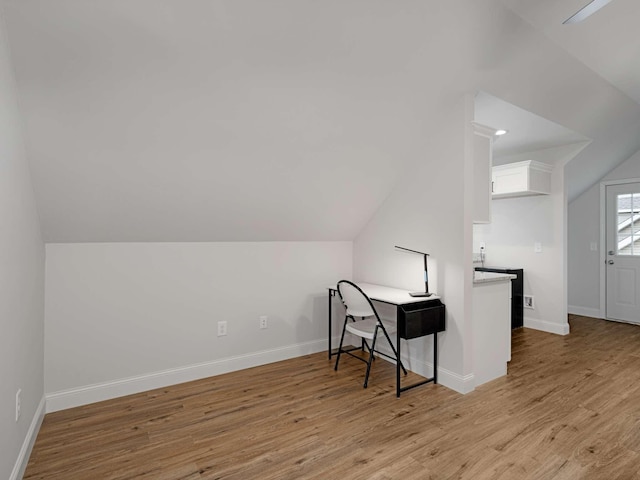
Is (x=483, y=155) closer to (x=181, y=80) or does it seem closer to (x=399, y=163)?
(x=399, y=163)

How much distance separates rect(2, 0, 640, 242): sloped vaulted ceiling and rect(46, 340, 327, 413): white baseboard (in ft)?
3.59

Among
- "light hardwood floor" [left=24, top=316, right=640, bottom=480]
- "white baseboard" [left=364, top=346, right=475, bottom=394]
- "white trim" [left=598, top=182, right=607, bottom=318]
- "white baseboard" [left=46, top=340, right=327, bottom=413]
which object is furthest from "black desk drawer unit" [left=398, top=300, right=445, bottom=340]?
"white trim" [left=598, top=182, right=607, bottom=318]

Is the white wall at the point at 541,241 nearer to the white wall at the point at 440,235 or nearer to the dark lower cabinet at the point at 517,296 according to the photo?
the dark lower cabinet at the point at 517,296

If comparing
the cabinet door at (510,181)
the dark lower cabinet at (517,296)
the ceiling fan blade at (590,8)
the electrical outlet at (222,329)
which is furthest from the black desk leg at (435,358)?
the cabinet door at (510,181)

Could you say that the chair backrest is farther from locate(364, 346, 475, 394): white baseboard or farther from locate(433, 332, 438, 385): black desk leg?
locate(364, 346, 475, 394): white baseboard

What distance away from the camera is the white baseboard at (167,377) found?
8.52 ft

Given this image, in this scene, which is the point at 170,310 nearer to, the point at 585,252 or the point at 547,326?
the point at 547,326

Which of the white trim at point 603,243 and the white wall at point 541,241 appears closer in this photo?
the white wall at point 541,241

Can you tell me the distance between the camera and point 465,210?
2805mm

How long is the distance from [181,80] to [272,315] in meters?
2.22

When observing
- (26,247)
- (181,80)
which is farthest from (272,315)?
(181,80)

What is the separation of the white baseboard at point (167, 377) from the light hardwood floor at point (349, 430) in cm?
8

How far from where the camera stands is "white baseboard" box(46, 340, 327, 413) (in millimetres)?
2596

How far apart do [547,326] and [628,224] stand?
6.42 ft
